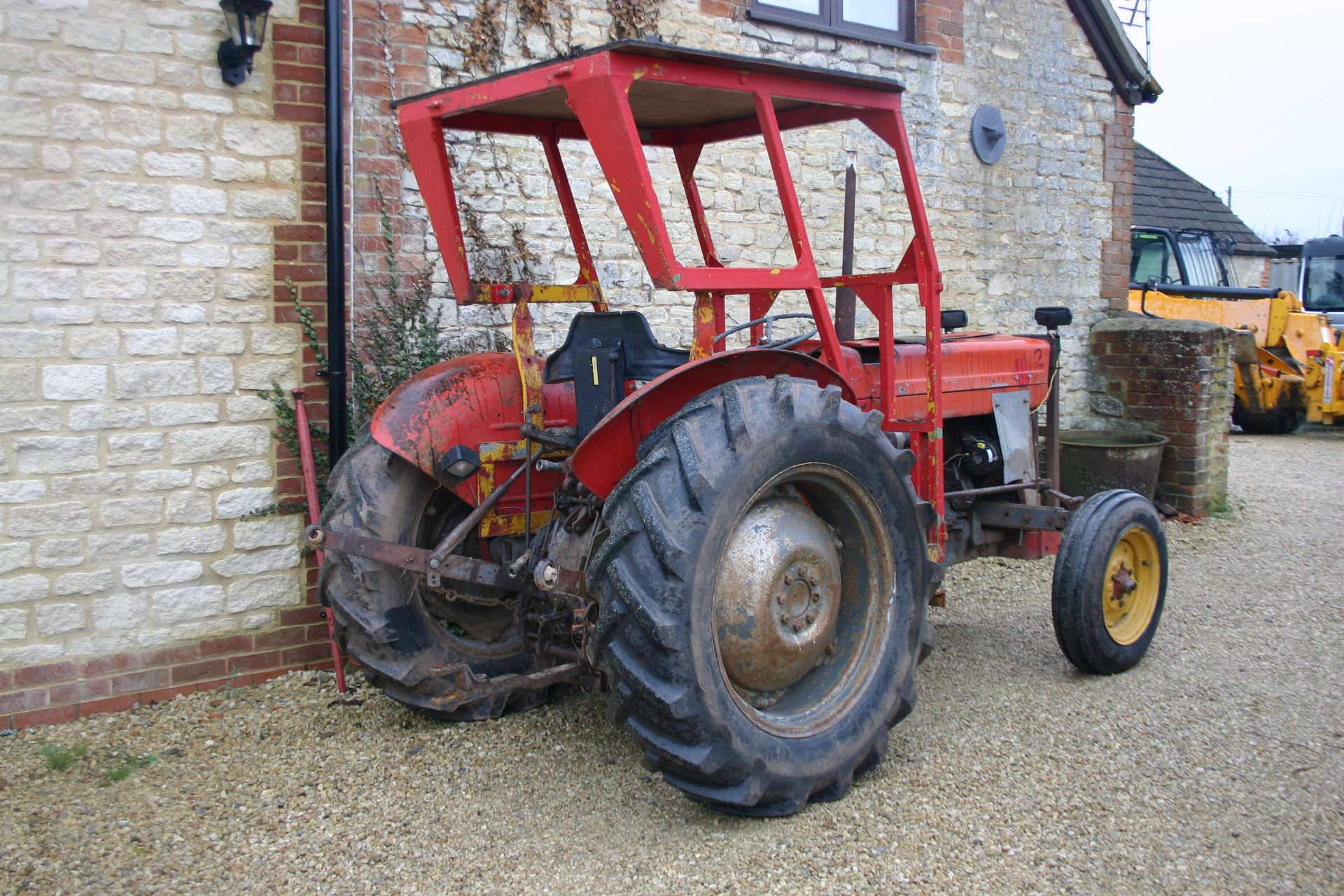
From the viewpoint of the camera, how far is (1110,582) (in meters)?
4.09

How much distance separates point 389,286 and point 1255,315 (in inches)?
434

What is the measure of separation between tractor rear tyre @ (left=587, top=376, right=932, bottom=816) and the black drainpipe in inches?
76.1

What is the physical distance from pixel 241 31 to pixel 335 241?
32.1 inches

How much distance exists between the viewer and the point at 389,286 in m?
4.64

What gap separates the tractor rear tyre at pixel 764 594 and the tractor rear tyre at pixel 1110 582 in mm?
986

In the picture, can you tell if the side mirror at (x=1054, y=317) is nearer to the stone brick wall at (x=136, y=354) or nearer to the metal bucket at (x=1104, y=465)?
the metal bucket at (x=1104, y=465)

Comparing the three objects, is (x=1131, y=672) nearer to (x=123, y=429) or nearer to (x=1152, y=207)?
(x=123, y=429)

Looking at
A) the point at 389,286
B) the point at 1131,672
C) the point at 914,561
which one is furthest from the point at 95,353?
the point at 1131,672

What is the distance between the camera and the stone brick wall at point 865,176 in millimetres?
4867

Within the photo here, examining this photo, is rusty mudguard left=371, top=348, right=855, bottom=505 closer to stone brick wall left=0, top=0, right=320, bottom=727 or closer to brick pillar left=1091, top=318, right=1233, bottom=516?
stone brick wall left=0, top=0, right=320, bottom=727

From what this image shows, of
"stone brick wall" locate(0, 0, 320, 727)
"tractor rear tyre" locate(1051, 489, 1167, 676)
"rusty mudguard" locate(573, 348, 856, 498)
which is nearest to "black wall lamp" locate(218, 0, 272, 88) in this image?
"stone brick wall" locate(0, 0, 320, 727)

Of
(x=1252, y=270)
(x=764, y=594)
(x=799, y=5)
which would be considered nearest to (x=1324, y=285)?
(x=1252, y=270)

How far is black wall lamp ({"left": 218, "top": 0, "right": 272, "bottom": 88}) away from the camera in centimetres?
391

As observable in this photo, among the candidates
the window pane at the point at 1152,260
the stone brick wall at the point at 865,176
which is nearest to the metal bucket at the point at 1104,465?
the stone brick wall at the point at 865,176
